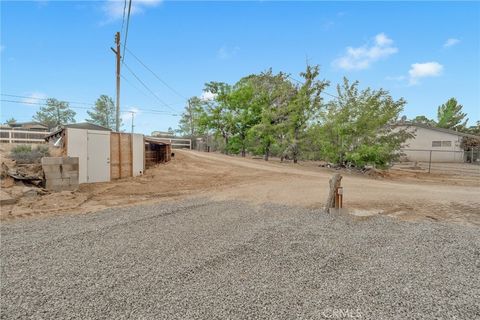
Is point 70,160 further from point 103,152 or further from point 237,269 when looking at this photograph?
point 237,269

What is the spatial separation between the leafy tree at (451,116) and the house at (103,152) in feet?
136

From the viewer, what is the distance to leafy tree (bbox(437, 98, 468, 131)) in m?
35.4

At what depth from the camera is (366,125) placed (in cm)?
1294

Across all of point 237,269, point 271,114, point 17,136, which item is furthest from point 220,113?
point 237,269

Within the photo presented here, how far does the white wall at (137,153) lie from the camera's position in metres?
10.7

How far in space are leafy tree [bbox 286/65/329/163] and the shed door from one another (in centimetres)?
1154

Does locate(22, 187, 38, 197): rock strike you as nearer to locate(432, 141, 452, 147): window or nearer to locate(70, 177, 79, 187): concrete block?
locate(70, 177, 79, 187): concrete block

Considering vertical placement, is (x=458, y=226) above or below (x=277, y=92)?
below

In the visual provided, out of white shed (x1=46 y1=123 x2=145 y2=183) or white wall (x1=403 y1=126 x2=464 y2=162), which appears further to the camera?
white wall (x1=403 y1=126 x2=464 y2=162)

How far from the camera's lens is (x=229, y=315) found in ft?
7.45

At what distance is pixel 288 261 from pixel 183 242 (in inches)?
65.3

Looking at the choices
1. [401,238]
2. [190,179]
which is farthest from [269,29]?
[401,238]

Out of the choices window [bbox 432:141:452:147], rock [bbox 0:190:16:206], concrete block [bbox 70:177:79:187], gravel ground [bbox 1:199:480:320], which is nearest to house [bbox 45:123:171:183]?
concrete block [bbox 70:177:79:187]

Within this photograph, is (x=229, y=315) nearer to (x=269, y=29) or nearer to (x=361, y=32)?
(x=269, y=29)
